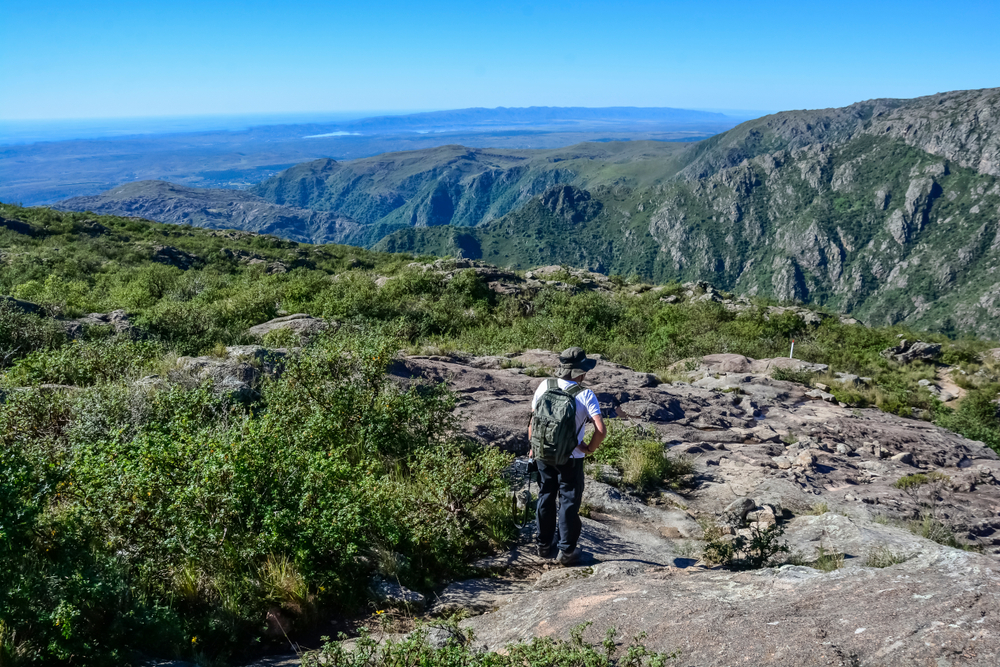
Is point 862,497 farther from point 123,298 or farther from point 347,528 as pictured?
point 123,298

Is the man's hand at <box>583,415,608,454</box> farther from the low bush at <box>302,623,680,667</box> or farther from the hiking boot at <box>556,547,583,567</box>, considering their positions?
the low bush at <box>302,623,680,667</box>

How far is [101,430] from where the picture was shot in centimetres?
530

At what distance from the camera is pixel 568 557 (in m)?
4.86

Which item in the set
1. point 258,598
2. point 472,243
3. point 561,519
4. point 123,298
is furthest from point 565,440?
point 472,243

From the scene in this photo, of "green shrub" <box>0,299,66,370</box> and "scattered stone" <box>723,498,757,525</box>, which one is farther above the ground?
"green shrub" <box>0,299,66,370</box>

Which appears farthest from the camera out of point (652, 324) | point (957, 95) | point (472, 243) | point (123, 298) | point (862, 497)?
point (472, 243)

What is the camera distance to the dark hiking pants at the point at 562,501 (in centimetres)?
489

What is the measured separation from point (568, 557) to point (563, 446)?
100 cm

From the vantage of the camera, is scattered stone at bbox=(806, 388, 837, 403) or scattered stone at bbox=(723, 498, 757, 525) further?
scattered stone at bbox=(806, 388, 837, 403)

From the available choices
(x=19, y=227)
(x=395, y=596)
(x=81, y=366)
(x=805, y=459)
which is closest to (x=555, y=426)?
(x=395, y=596)

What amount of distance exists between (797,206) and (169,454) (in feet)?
663

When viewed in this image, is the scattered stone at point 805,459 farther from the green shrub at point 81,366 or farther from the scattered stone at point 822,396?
the green shrub at point 81,366

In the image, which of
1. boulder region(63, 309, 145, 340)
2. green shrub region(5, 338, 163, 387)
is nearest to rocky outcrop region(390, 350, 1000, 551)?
green shrub region(5, 338, 163, 387)

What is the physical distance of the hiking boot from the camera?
15.9ft
